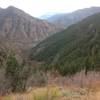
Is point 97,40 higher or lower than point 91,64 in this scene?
higher

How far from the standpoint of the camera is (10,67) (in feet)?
46.3

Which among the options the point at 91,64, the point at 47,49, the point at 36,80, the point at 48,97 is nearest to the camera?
the point at 48,97

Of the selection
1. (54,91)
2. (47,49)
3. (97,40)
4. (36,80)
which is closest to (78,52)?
(97,40)

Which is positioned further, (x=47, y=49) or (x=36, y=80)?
(x=47, y=49)

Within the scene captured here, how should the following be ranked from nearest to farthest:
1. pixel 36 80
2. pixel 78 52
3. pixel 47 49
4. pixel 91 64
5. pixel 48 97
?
pixel 48 97, pixel 36 80, pixel 91 64, pixel 78 52, pixel 47 49

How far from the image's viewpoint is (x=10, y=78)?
13352 millimetres

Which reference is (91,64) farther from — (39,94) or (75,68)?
(39,94)

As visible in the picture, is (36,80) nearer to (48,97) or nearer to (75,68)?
(48,97)

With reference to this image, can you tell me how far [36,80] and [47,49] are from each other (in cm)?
16374

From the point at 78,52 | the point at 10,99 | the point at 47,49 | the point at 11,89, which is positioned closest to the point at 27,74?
the point at 11,89

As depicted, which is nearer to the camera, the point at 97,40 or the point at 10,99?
the point at 10,99

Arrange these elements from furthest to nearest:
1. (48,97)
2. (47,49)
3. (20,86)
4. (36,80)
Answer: (47,49)
(36,80)
(20,86)
(48,97)

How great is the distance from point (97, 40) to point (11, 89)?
402 feet

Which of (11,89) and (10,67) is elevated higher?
(10,67)
